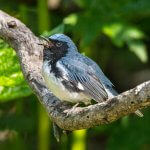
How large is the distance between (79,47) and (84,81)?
59.7 inches

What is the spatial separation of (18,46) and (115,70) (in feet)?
12.3

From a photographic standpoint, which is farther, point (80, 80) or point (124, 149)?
point (124, 149)

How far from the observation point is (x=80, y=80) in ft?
14.4

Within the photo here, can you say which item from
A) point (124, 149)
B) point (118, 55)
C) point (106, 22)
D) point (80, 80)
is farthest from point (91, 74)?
point (118, 55)

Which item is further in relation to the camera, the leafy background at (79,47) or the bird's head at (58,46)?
the leafy background at (79,47)

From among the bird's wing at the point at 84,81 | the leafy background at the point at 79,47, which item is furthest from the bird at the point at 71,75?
the leafy background at the point at 79,47

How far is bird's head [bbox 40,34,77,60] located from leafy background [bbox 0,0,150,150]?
11 cm

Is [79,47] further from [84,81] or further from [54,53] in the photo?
[84,81]

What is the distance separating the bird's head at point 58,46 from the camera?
4659 millimetres

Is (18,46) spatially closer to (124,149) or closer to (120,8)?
(120,8)

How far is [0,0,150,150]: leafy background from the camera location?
4.93 meters

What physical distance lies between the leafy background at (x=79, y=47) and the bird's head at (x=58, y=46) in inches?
4.5

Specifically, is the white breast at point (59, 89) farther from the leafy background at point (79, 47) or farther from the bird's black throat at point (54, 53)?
the leafy background at point (79, 47)

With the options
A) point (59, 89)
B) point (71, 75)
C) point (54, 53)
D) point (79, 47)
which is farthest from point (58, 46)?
point (79, 47)
